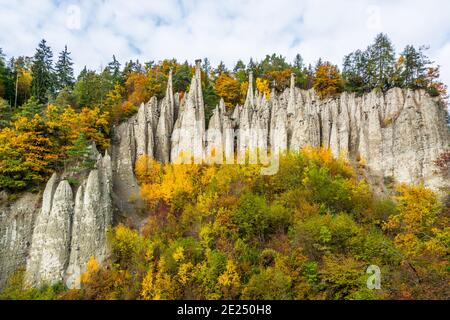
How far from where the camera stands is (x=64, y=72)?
145 feet

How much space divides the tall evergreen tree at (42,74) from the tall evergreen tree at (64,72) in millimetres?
909

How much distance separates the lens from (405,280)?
17.7m

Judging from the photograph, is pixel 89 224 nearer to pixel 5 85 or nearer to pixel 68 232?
pixel 68 232

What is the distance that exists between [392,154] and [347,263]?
51.6ft

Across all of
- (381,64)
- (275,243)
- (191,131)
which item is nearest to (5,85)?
(191,131)

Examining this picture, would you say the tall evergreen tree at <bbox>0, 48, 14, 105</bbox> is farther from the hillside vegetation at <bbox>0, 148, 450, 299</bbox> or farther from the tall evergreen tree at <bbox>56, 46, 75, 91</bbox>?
the hillside vegetation at <bbox>0, 148, 450, 299</bbox>

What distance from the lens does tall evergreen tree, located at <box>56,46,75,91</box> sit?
140 ft

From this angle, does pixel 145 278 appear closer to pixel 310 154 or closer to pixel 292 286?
pixel 292 286

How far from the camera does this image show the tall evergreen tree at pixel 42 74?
38778 millimetres

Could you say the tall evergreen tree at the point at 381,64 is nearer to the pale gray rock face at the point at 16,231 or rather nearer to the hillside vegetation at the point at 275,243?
the hillside vegetation at the point at 275,243

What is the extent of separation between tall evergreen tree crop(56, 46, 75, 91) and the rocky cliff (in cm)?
1293

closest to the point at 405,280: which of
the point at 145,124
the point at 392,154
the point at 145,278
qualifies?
the point at 145,278

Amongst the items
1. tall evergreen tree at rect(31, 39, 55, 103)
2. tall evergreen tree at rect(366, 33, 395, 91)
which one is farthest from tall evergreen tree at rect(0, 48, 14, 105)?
tall evergreen tree at rect(366, 33, 395, 91)

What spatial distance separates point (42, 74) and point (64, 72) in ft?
14.2
